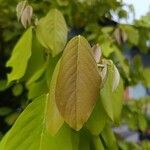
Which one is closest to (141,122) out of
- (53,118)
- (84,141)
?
(84,141)

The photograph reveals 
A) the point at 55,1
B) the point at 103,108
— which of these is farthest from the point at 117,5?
the point at 103,108

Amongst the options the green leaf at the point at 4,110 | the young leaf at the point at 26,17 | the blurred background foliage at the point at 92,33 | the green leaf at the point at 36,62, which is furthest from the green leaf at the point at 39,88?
the green leaf at the point at 4,110

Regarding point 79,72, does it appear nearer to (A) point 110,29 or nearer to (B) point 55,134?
(B) point 55,134

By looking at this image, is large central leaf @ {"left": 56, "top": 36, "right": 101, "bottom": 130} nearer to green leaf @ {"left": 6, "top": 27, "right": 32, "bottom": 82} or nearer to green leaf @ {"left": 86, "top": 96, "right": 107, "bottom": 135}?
green leaf @ {"left": 86, "top": 96, "right": 107, "bottom": 135}

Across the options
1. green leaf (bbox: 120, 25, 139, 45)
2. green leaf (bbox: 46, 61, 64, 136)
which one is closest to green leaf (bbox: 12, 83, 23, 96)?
green leaf (bbox: 120, 25, 139, 45)

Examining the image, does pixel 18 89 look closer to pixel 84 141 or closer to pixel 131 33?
pixel 131 33

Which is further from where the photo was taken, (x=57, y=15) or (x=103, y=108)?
(x=57, y=15)

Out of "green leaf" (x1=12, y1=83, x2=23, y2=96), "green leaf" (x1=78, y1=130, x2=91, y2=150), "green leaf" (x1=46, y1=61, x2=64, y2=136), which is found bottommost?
"green leaf" (x1=12, y1=83, x2=23, y2=96)

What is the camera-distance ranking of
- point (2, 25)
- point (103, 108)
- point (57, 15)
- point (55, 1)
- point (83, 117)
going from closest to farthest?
point (83, 117)
point (103, 108)
point (57, 15)
point (55, 1)
point (2, 25)
